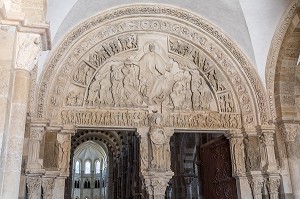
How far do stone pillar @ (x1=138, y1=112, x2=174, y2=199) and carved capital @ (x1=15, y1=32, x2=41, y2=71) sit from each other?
3.34 m

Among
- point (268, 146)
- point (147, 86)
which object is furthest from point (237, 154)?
point (147, 86)

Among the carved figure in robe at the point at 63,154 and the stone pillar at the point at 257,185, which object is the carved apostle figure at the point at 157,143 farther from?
the stone pillar at the point at 257,185

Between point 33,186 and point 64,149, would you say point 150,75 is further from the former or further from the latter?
point 33,186

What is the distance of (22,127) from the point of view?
3.73m

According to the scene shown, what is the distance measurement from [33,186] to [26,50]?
2.97 metres

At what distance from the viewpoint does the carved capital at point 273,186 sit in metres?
6.63

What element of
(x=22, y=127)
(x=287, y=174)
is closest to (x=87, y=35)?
(x=22, y=127)

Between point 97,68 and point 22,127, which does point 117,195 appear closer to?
point 97,68

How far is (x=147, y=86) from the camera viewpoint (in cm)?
735

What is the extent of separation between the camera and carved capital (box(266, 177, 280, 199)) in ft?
21.7

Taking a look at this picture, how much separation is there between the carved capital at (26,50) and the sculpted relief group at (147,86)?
290 centimetres

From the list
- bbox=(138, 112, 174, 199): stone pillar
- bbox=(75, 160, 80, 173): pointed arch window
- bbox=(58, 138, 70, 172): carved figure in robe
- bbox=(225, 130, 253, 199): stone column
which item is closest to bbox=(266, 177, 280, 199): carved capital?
bbox=(225, 130, 253, 199): stone column

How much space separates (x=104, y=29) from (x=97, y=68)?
846 mm

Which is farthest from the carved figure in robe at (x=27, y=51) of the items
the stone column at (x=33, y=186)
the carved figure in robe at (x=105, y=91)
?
the carved figure in robe at (x=105, y=91)
